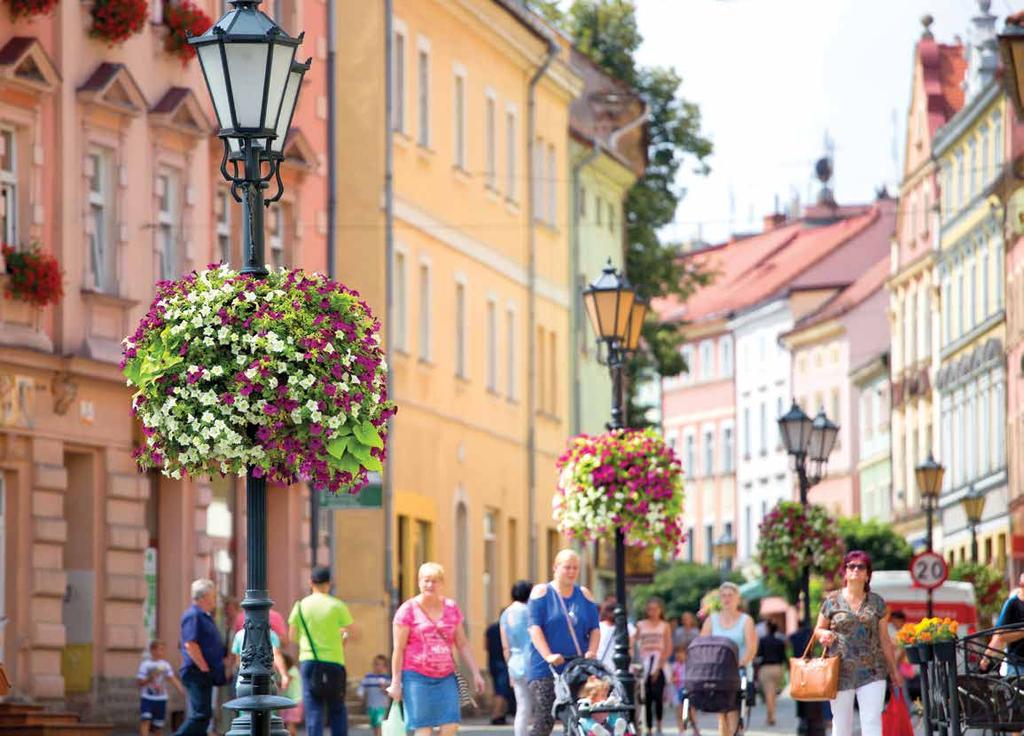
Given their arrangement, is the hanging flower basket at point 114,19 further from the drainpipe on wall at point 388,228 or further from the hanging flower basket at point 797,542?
the hanging flower basket at point 797,542

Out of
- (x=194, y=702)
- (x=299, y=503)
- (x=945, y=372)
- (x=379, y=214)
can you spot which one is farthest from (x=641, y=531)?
(x=945, y=372)

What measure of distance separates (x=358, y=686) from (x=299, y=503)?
3333 mm

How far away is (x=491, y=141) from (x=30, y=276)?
21778 mm

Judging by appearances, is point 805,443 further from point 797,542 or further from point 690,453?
point 690,453

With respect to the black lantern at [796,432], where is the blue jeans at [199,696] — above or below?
below

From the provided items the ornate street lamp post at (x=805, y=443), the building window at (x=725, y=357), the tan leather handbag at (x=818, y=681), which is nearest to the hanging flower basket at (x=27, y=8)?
the ornate street lamp post at (x=805, y=443)

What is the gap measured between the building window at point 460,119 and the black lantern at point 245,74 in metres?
33.0

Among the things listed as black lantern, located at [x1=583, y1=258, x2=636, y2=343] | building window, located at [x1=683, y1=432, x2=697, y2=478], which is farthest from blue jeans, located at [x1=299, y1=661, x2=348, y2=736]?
building window, located at [x1=683, y1=432, x2=697, y2=478]

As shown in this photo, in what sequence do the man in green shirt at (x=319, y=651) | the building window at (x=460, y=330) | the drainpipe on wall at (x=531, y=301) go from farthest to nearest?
1. the drainpipe on wall at (x=531, y=301)
2. the building window at (x=460, y=330)
3. the man in green shirt at (x=319, y=651)

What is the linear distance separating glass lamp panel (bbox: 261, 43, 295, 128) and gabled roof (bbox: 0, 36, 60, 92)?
1541 cm

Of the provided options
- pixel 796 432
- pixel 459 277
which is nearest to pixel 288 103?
pixel 796 432

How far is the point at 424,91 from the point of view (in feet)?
152

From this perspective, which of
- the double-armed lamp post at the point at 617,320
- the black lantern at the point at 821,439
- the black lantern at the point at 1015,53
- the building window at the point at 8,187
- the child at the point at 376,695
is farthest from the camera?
the black lantern at the point at 821,439

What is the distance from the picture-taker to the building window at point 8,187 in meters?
30.7
